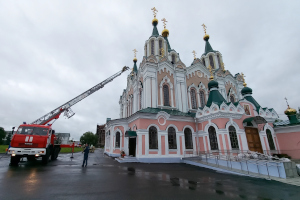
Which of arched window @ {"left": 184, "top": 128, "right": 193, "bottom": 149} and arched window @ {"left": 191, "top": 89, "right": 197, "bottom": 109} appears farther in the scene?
arched window @ {"left": 191, "top": 89, "right": 197, "bottom": 109}

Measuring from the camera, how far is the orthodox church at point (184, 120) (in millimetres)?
13727

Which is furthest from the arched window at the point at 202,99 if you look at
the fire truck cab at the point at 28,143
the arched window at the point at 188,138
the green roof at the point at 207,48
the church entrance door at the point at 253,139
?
the fire truck cab at the point at 28,143

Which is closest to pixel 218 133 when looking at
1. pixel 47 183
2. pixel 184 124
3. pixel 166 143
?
pixel 184 124

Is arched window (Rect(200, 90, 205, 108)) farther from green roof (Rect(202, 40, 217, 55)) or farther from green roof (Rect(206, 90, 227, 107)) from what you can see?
green roof (Rect(202, 40, 217, 55))

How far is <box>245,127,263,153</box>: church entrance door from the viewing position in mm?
13821

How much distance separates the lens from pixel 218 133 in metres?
13.3

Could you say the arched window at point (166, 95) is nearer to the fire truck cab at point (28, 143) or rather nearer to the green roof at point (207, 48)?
the green roof at point (207, 48)

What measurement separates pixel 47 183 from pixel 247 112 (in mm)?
16461

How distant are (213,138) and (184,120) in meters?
3.25

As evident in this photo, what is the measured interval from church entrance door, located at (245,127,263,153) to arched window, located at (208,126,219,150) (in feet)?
9.43

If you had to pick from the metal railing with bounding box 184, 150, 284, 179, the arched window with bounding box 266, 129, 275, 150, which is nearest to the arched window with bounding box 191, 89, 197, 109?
the metal railing with bounding box 184, 150, 284, 179

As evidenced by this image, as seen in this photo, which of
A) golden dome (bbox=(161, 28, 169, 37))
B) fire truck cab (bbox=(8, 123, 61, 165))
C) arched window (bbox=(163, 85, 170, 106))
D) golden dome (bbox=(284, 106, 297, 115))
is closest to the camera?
fire truck cab (bbox=(8, 123, 61, 165))

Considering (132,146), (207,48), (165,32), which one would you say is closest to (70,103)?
(132,146)

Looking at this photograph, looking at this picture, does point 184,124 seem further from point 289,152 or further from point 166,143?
point 289,152
